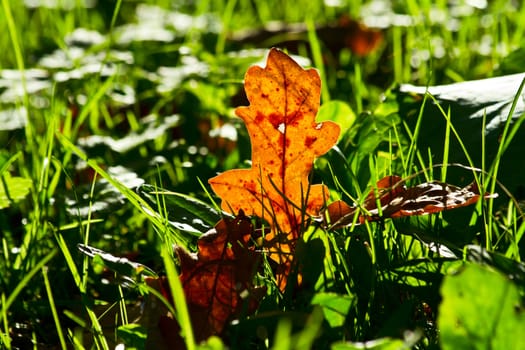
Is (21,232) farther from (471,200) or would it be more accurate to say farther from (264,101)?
(471,200)

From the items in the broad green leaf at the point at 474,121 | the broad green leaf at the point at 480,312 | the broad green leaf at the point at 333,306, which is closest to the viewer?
the broad green leaf at the point at 480,312

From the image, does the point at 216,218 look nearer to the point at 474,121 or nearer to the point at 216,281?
the point at 216,281

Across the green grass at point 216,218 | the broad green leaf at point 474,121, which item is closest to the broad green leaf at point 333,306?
the green grass at point 216,218

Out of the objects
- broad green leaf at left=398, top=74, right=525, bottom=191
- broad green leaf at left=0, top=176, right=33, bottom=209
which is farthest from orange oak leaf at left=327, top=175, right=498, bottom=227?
broad green leaf at left=0, top=176, right=33, bottom=209

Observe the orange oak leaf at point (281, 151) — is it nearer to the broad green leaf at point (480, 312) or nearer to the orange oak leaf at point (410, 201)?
the orange oak leaf at point (410, 201)

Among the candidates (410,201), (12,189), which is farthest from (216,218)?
(12,189)

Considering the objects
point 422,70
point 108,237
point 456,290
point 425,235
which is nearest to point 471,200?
point 425,235

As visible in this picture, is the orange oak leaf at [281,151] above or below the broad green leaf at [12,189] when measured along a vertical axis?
above
